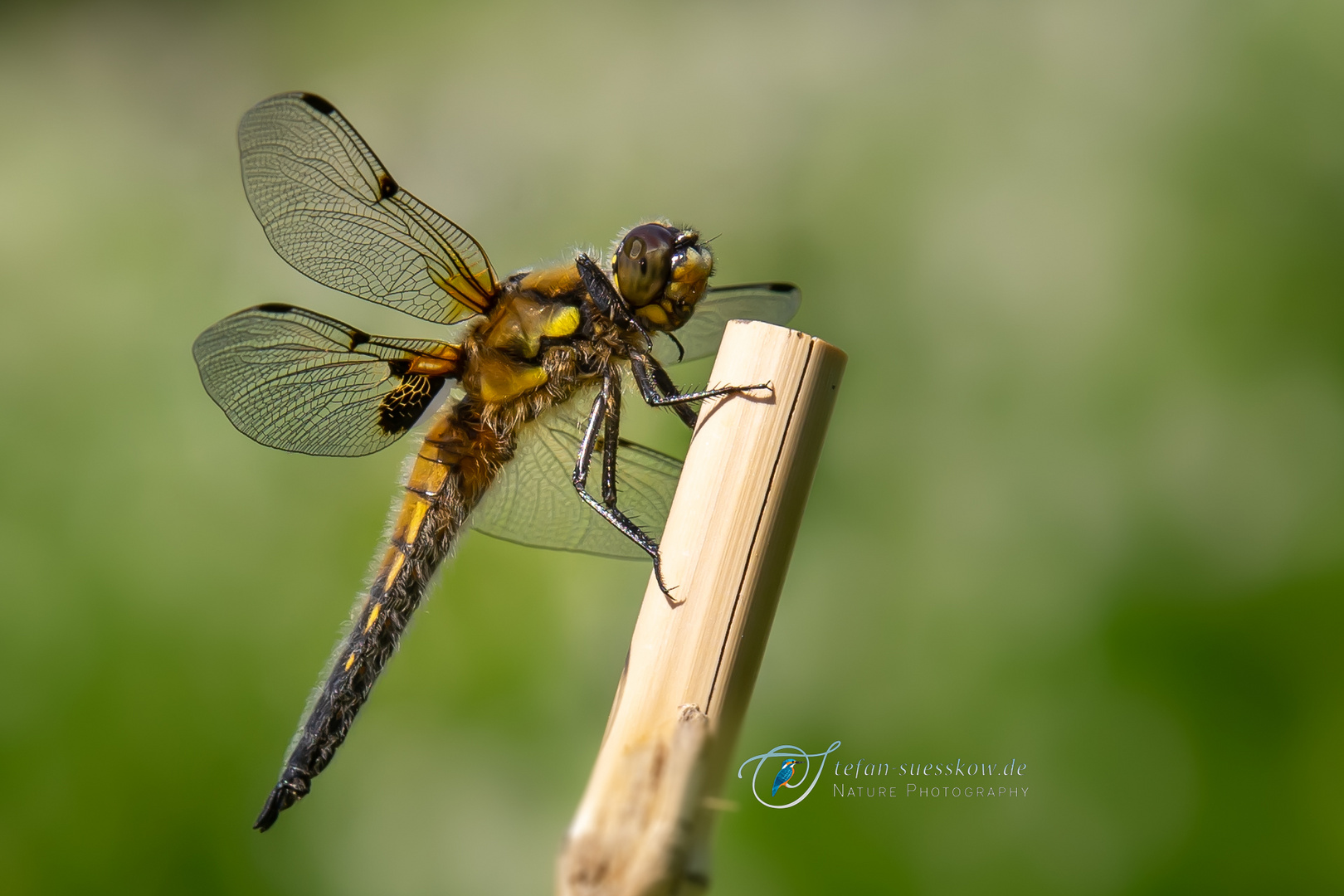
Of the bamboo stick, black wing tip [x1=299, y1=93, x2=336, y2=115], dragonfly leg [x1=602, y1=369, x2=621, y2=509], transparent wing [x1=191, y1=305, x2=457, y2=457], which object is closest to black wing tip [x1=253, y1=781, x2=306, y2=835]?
transparent wing [x1=191, y1=305, x2=457, y2=457]

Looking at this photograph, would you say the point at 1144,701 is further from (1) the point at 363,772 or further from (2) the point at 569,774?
(1) the point at 363,772

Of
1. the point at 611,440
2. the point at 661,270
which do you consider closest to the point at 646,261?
the point at 661,270

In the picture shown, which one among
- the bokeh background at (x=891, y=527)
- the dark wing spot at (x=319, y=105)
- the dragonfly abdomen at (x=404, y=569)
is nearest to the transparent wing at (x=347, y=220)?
the dark wing spot at (x=319, y=105)

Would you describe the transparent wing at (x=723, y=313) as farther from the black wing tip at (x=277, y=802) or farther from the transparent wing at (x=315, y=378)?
the black wing tip at (x=277, y=802)

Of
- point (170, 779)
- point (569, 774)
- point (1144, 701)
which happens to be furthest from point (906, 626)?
point (170, 779)

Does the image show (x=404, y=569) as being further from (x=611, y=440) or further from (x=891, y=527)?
(x=891, y=527)

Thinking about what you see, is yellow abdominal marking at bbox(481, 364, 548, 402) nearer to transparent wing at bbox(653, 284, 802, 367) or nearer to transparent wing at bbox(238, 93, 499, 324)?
transparent wing at bbox(238, 93, 499, 324)
